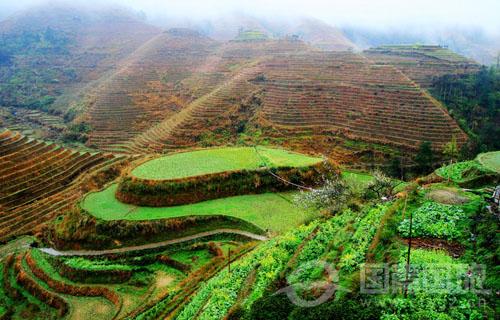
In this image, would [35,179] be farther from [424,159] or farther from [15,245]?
[424,159]

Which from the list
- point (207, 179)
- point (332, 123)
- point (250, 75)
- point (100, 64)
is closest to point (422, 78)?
point (332, 123)

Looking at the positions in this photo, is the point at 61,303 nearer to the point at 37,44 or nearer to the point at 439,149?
the point at 439,149

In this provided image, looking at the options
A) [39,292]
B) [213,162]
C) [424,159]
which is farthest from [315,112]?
[39,292]

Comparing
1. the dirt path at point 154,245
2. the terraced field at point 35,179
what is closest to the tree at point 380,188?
the dirt path at point 154,245

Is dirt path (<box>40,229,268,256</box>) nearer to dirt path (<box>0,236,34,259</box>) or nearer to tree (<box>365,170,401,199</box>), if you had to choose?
dirt path (<box>0,236,34,259</box>)

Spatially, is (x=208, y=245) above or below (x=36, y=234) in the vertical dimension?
above
